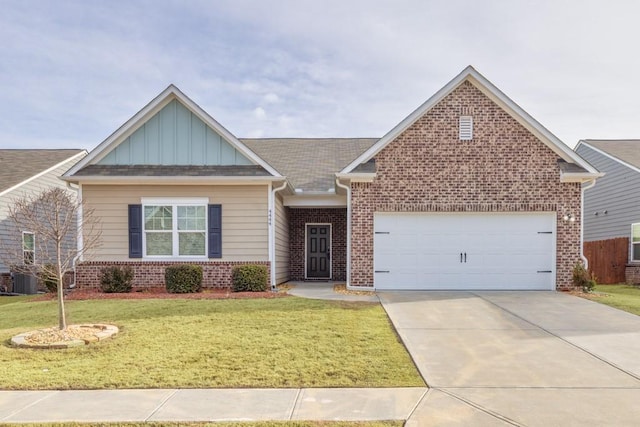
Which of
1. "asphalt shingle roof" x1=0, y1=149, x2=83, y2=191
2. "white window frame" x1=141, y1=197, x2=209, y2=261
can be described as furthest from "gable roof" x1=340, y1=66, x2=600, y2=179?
"asphalt shingle roof" x1=0, y1=149, x2=83, y2=191

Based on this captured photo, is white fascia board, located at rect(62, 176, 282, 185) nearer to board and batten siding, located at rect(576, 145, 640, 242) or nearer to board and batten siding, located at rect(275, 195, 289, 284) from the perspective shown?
board and batten siding, located at rect(275, 195, 289, 284)

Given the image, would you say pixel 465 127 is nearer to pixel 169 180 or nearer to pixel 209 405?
pixel 169 180

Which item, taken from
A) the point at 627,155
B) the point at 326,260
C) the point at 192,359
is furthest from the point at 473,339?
the point at 627,155

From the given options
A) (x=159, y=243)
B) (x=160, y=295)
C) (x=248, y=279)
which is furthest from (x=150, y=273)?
(x=248, y=279)

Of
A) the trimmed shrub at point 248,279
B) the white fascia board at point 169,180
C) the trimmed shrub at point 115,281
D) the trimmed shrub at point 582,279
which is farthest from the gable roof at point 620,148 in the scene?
the trimmed shrub at point 115,281

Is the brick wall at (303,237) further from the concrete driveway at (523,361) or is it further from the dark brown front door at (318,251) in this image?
the concrete driveway at (523,361)

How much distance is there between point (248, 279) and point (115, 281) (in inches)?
145

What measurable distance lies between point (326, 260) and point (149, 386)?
11806 mm

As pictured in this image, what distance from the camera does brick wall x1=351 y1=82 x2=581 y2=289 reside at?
42.9 feet

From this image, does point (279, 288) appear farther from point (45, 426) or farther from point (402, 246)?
point (45, 426)

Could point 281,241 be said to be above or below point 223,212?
below

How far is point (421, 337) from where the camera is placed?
294 inches

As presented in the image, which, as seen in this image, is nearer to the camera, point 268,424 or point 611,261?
point 268,424

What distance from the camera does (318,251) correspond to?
16.9m
